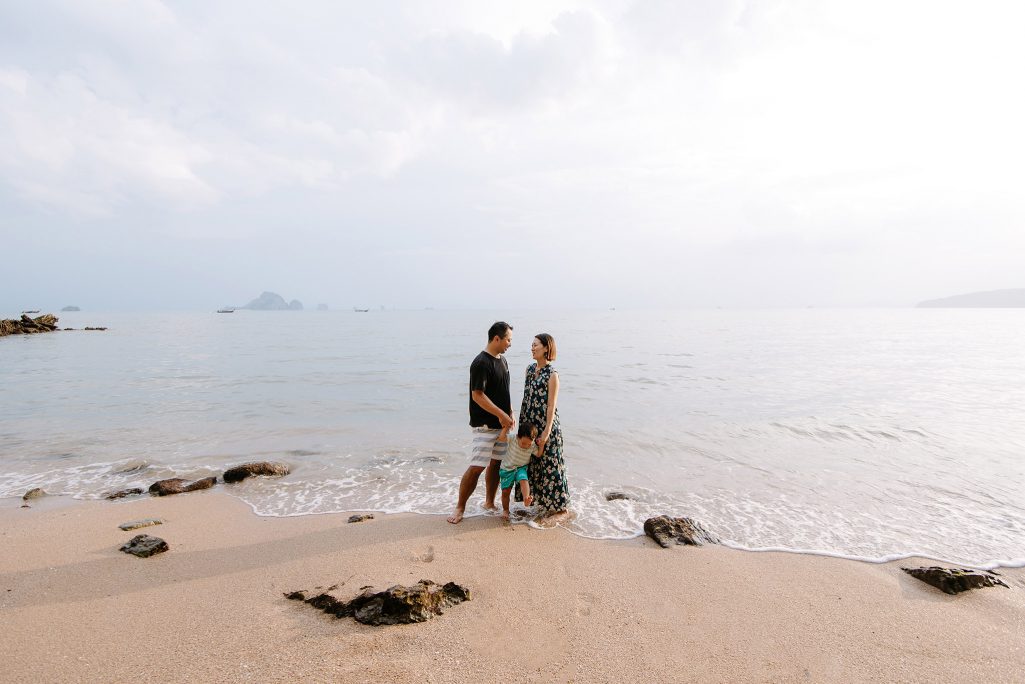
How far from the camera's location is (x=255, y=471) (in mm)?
7801

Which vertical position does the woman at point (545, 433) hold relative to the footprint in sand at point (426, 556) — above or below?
above

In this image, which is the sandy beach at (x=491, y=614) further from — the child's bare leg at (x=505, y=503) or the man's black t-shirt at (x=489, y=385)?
the man's black t-shirt at (x=489, y=385)

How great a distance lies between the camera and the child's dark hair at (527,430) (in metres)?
5.45

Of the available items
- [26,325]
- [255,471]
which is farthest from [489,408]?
[26,325]

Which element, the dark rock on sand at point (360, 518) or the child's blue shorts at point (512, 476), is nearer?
the child's blue shorts at point (512, 476)

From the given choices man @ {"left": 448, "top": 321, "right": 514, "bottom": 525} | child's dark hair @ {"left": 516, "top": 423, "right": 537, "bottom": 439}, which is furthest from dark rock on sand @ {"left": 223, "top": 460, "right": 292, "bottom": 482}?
child's dark hair @ {"left": 516, "top": 423, "right": 537, "bottom": 439}

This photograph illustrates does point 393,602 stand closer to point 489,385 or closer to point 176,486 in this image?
point 489,385

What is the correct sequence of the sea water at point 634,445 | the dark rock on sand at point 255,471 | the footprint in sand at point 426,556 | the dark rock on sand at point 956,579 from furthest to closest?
the dark rock on sand at point 255,471
the sea water at point 634,445
the footprint in sand at point 426,556
the dark rock on sand at point 956,579

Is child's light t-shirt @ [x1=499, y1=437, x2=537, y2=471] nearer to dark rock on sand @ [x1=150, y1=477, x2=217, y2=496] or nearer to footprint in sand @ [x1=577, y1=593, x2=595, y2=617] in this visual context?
footprint in sand @ [x1=577, y1=593, x2=595, y2=617]

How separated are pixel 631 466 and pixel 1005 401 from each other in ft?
45.7

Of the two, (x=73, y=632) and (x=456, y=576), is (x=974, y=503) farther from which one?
(x=73, y=632)

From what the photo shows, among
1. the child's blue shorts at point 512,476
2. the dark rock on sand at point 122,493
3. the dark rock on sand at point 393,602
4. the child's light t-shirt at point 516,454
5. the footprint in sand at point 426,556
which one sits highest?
the child's light t-shirt at point 516,454

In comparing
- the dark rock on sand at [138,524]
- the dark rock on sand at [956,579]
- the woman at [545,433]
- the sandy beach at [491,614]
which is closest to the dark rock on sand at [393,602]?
the sandy beach at [491,614]

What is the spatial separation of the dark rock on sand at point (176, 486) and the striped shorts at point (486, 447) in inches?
179
